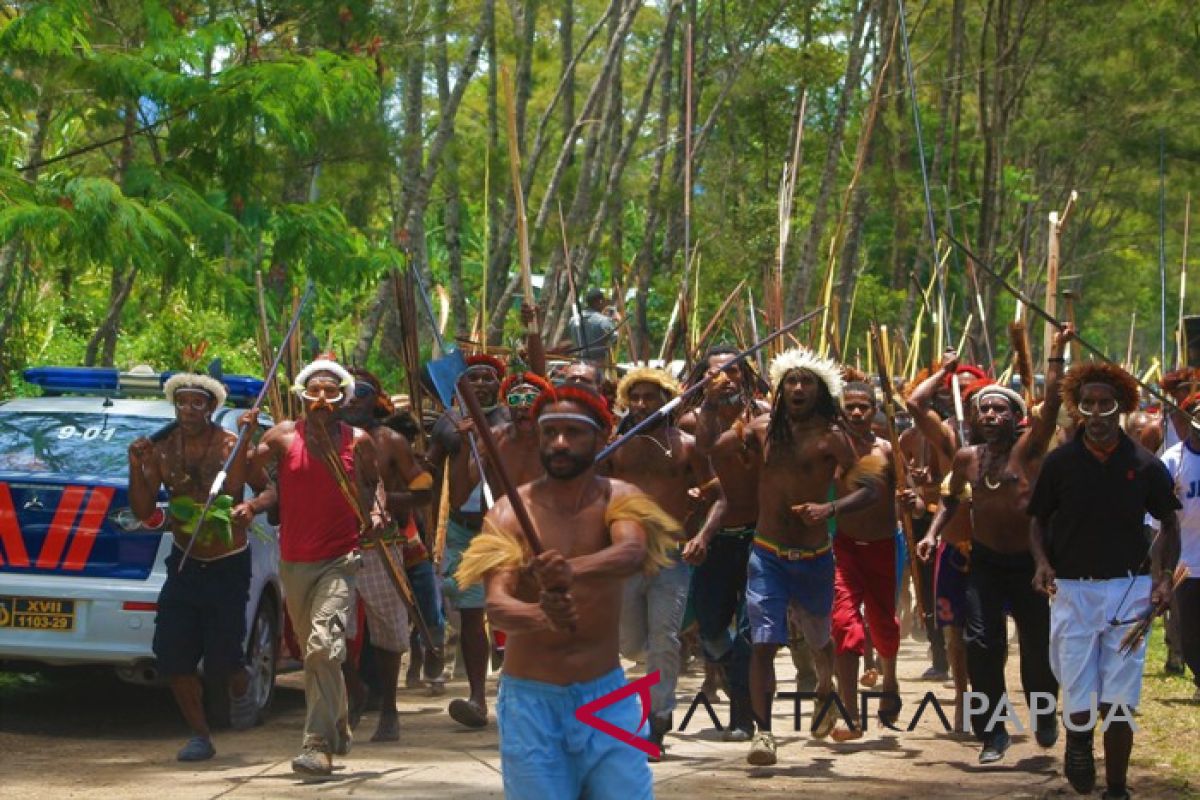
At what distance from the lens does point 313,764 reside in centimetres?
937

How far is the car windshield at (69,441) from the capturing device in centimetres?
1095

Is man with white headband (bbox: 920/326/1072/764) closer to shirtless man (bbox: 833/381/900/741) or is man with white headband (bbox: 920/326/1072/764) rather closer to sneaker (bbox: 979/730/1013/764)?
sneaker (bbox: 979/730/1013/764)

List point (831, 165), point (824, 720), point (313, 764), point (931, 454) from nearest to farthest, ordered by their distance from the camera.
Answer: point (313, 764) < point (824, 720) < point (931, 454) < point (831, 165)

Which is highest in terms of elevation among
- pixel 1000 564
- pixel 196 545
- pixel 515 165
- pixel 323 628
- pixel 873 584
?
pixel 515 165

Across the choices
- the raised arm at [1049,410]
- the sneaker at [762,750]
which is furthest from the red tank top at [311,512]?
the raised arm at [1049,410]

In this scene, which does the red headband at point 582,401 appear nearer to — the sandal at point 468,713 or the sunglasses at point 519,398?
the sunglasses at point 519,398

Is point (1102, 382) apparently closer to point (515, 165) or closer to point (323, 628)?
point (515, 165)

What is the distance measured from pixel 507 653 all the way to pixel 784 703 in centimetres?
606

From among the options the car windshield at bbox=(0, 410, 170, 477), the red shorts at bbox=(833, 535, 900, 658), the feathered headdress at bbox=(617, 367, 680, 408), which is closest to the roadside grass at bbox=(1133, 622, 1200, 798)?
the red shorts at bbox=(833, 535, 900, 658)

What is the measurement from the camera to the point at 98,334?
16.3m

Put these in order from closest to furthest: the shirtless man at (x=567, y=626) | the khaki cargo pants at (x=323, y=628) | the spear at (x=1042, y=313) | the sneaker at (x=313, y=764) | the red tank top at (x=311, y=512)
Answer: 1. the shirtless man at (x=567, y=626)
2. the spear at (x=1042, y=313)
3. the sneaker at (x=313, y=764)
4. the khaki cargo pants at (x=323, y=628)
5. the red tank top at (x=311, y=512)

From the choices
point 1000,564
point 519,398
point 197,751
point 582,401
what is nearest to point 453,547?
point 519,398

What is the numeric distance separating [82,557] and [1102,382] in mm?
4965

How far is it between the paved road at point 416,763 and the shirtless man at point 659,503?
45 cm
